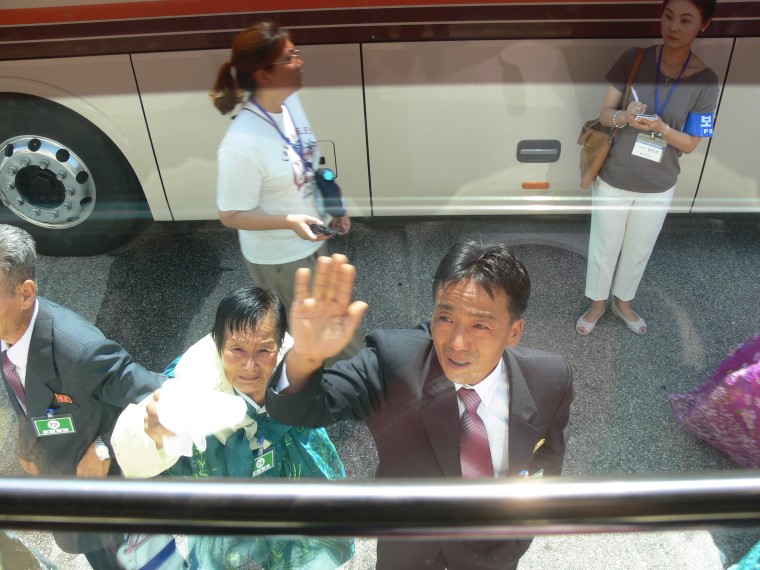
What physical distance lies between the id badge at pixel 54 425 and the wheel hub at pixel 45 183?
194 cm

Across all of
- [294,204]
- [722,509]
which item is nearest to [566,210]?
[294,204]

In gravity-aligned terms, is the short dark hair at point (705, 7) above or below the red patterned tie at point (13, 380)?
above

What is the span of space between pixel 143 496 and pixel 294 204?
1.68 meters

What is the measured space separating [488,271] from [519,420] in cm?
35

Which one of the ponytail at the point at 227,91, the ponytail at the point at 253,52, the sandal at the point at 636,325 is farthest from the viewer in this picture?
the sandal at the point at 636,325

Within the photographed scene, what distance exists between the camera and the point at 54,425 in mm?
1803

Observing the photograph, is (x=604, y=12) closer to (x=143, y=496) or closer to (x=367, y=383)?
(x=367, y=383)

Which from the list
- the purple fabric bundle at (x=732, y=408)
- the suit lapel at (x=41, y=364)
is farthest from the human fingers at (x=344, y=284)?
the purple fabric bundle at (x=732, y=408)

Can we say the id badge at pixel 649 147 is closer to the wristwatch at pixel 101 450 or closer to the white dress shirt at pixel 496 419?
the white dress shirt at pixel 496 419

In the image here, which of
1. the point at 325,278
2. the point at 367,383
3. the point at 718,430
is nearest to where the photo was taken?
the point at 325,278

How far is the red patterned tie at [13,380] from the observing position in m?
1.79

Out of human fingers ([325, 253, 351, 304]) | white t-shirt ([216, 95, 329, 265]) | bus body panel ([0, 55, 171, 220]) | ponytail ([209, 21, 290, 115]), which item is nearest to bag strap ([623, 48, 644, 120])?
white t-shirt ([216, 95, 329, 265])

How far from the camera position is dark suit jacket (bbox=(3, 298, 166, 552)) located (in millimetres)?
1741

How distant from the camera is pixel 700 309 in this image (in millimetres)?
3412
